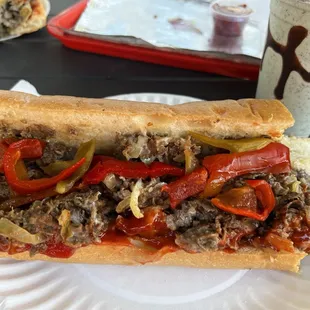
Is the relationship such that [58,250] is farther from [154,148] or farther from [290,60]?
[290,60]

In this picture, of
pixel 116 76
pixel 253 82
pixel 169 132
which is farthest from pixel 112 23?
pixel 169 132

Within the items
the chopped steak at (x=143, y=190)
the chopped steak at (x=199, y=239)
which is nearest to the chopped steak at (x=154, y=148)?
the chopped steak at (x=143, y=190)

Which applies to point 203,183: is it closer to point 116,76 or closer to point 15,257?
point 15,257

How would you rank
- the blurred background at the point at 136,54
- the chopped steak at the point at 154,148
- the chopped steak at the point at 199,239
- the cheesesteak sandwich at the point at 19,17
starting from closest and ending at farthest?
the chopped steak at the point at 199,239 → the chopped steak at the point at 154,148 → the blurred background at the point at 136,54 → the cheesesteak sandwich at the point at 19,17

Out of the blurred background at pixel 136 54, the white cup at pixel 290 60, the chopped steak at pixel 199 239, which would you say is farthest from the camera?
the blurred background at pixel 136 54

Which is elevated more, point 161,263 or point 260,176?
point 260,176

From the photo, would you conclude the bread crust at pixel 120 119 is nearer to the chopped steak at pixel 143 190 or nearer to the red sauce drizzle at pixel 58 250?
the chopped steak at pixel 143 190
